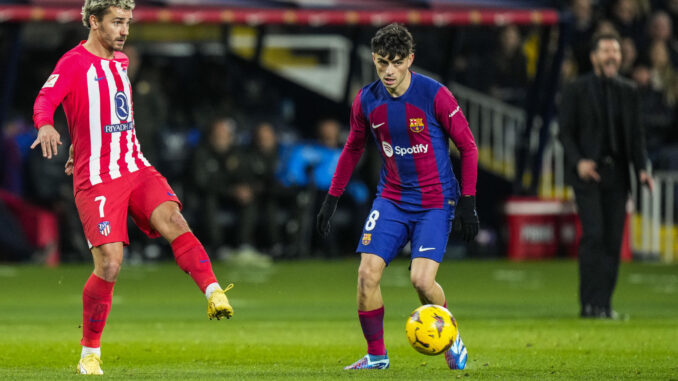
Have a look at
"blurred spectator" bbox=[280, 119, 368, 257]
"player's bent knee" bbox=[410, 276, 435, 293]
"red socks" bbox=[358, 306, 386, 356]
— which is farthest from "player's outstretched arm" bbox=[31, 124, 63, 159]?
"blurred spectator" bbox=[280, 119, 368, 257]

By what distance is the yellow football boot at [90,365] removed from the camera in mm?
8055

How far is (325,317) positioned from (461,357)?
433cm

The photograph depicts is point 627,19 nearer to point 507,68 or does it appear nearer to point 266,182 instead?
point 507,68

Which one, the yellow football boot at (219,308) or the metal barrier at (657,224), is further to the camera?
the metal barrier at (657,224)

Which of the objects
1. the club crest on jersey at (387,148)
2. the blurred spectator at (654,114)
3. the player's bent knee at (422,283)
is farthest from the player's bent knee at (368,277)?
the blurred spectator at (654,114)

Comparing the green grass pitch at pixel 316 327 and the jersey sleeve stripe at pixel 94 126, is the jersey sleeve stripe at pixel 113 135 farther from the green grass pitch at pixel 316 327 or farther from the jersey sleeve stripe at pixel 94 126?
the green grass pitch at pixel 316 327

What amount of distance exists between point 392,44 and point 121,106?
1618 millimetres

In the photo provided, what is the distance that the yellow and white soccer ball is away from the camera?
7.89 metres

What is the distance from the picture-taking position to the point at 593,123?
12.1m

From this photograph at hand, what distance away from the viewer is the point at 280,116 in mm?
22453

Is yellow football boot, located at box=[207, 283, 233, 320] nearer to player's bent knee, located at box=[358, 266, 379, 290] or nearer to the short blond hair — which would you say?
player's bent knee, located at box=[358, 266, 379, 290]

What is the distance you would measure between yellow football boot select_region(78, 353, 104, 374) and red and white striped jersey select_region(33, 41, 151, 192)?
976mm

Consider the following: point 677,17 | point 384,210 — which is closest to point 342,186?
point 384,210

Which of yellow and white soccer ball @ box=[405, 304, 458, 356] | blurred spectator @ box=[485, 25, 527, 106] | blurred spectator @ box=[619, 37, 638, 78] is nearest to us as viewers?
yellow and white soccer ball @ box=[405, 304, 458, 356]
